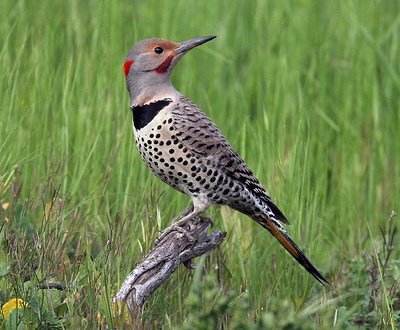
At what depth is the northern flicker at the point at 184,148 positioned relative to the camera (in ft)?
14.7

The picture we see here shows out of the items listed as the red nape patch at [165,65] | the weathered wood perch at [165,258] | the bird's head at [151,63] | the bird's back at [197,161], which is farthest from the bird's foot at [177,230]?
the red nape patch at [165,65]

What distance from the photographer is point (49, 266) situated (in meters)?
3.98

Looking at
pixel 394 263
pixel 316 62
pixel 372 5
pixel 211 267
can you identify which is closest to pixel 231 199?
pixel 211 267

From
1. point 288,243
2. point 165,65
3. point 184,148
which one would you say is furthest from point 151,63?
point 288,243

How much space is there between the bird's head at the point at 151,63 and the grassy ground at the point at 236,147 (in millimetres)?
536

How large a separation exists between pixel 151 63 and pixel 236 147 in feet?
5.02

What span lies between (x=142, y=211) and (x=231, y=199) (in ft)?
1.43

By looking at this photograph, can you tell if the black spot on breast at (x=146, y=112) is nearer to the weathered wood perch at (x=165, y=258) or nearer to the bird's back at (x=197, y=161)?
the bird's back at (x=197, y=161)

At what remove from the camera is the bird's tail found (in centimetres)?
466

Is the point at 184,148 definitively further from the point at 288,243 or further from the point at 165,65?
the point at 288,243

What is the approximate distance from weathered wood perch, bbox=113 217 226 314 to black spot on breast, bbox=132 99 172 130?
1.66ft

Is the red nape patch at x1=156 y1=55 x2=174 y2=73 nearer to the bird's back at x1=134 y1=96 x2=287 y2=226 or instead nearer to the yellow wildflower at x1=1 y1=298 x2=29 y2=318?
the bird's back at x1=134 y1=96 x2=287 y2=226

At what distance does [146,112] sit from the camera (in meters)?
4.57

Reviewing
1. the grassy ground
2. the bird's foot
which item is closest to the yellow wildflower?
the grassy ground
